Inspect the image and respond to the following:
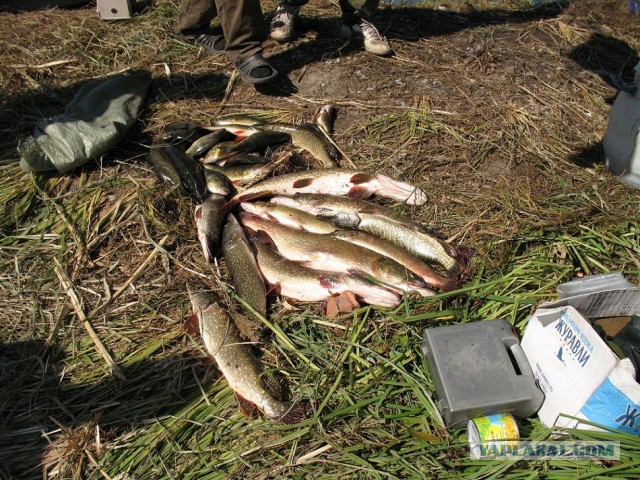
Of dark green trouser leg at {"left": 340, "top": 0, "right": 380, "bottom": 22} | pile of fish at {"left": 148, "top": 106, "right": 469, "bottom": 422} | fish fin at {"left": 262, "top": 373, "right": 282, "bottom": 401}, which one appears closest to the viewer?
fish fin at {"left": 262, "top": 373, "right": 282, "bottom": 401}

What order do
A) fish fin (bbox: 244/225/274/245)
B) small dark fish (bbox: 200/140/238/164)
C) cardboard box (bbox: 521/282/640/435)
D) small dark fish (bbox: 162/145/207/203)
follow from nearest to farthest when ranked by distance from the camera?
1. cardboard box (bbox: 521/282/640/435)
2. fish fin (bbox: 244/225/274/245)
3. small dark fish (bbox: 162/145/207/203)
4. small dark fish (bbox: 200/140/238/164)

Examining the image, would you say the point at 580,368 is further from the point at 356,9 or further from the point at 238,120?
the point at 356,9

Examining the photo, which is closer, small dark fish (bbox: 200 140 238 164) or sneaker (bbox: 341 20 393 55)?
small dark fish (bbox: 200 140 238 164)

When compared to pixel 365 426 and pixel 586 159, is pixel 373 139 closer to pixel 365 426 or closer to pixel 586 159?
pixel 586 159

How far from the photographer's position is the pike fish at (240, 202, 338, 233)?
11.4 ft

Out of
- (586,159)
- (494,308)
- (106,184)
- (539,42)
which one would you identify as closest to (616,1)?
(539,42)

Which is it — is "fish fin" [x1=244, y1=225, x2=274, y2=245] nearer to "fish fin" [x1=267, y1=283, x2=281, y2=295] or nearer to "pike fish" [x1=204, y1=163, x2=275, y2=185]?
"fish fin" [x1=267, y1=283, x2=281, y2=295]

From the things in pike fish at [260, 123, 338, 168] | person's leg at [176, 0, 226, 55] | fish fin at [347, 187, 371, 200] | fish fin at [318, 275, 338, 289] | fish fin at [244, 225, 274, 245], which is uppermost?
person's leg at [176, 0, 226, 55]

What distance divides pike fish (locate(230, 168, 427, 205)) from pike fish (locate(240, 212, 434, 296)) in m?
0.37

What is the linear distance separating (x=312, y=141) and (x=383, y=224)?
1.19 meters

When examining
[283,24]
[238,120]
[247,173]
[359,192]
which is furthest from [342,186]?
[283,24]

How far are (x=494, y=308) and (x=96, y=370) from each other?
2444 mm

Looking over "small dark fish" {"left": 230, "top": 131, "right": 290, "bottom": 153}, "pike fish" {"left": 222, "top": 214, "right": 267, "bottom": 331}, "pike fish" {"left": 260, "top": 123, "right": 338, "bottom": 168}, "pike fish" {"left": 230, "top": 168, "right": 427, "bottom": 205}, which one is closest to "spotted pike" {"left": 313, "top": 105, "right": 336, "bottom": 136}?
"pike fish" {"left": 260, "top": 123, "right": 338, "bottom": 168}

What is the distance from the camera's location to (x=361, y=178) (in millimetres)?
3781
